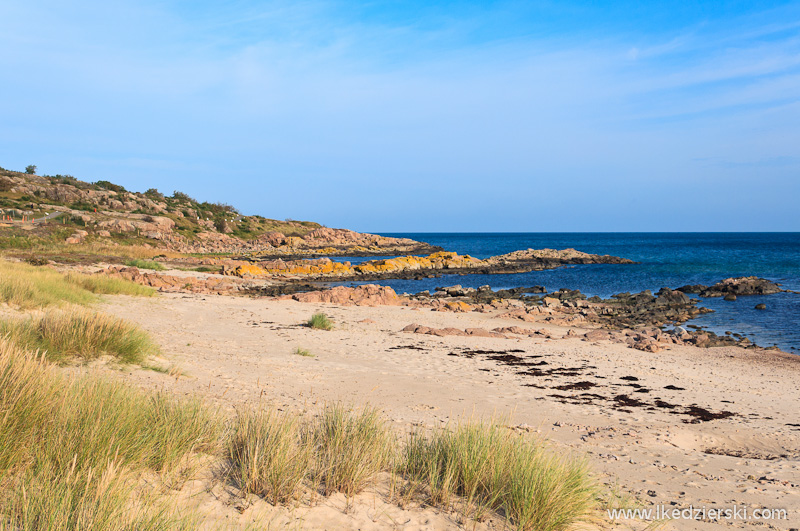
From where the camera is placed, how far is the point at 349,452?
410 centimetres

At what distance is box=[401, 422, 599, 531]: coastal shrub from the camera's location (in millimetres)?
3693

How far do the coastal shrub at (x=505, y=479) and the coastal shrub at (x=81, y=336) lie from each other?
18.3ft

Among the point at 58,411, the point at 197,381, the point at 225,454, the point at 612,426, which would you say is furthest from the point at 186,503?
the point at 612,426

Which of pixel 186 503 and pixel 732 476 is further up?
pixel 186 503

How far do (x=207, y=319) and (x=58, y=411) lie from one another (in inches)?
471

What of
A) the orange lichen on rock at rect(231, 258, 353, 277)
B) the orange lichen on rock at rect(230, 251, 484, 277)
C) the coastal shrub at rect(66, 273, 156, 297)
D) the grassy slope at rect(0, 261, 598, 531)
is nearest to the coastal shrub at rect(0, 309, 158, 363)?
the grassy slope at rect(0, 261, 598, 531)

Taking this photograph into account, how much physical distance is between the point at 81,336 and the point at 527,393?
24.4 ft

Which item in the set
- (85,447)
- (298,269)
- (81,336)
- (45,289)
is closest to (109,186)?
(298,269)

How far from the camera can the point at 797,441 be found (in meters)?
6.96

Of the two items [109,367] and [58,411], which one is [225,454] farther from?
[109,367]

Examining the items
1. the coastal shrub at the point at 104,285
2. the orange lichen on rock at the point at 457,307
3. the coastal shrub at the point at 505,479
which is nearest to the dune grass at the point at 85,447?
the coastal shrub at the point at 505,479

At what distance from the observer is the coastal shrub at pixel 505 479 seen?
3.69 meters

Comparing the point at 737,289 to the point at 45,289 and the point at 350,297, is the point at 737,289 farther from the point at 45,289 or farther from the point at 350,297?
the point at 45,289

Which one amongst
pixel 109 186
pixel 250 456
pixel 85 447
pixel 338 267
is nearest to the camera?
pixel 85 447
